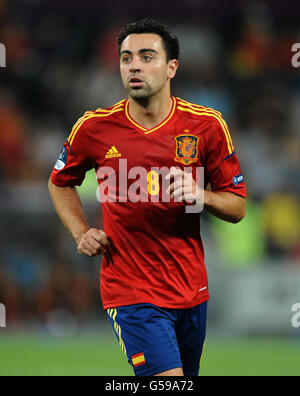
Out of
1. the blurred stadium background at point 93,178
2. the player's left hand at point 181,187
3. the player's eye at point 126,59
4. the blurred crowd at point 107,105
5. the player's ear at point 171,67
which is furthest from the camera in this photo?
the blurred crowd at point 107,105

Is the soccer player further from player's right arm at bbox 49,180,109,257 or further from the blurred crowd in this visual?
the blurred crowd

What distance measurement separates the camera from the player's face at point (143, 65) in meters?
4.93

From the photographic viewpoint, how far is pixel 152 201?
16.3 feet

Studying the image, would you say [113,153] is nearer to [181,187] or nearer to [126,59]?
[126,59]

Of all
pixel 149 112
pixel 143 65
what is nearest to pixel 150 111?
pixel 149 112

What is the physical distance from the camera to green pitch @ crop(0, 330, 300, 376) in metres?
8.70

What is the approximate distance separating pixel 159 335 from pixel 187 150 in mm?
1130

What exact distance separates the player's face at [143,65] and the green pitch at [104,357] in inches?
167

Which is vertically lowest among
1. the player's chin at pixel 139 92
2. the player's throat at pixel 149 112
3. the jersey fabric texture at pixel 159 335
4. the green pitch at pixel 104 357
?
the green pitch at pixel 104 357

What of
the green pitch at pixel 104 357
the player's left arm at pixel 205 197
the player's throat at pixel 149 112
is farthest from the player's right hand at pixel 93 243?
the green pitch at pixel 104 357

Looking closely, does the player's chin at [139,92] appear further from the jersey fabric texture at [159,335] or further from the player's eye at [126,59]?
the jersey fabric texture at [159,335]

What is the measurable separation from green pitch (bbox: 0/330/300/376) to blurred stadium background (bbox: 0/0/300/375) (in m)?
0.02

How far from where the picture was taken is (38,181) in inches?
497

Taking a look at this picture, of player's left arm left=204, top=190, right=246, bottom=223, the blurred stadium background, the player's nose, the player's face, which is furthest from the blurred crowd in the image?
the player's nose
